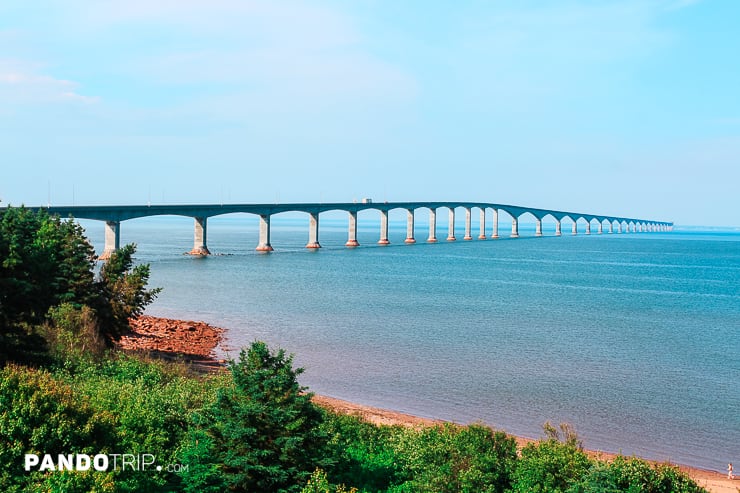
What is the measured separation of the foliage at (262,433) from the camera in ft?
44.1

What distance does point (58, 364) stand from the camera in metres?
22.2

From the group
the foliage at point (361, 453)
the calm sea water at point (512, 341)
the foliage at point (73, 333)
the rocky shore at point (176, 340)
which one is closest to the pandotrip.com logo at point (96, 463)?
the foliage at point (361, 453)

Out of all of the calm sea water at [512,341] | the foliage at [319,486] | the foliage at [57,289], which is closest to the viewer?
the foliage at [319,486]

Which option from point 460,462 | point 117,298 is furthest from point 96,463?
point 117,298

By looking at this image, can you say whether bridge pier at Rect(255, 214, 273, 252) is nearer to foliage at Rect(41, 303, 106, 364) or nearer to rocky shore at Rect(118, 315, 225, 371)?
rocky shore at Rect(118, 315, 225, 371)

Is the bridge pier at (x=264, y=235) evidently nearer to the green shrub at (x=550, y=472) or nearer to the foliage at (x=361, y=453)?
the foliage at (x=361, y=453)

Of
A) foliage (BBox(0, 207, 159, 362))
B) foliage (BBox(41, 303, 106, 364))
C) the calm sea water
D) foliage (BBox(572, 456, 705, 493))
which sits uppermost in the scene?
foliage (BBox(0, 207, 159, 362))

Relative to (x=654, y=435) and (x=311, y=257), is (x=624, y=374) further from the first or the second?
(x=311, y=257)

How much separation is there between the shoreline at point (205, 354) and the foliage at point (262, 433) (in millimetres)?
6343

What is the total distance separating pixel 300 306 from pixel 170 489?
42310mm

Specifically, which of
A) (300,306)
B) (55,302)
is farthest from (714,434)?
(300,306)

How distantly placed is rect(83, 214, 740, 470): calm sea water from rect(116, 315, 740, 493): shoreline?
3.82 ft

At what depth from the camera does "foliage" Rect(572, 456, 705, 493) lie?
12516 mm

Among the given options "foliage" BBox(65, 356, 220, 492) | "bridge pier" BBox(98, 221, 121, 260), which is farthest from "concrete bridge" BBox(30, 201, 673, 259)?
"foliage" BBox(65, 356, 220, 492)
